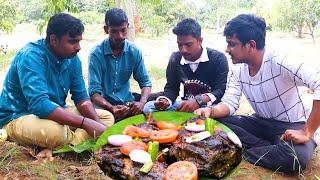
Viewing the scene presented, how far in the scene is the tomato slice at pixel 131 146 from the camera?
237 cm

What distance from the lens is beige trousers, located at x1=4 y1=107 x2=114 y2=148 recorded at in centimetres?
319

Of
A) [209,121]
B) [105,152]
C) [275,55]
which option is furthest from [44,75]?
[275,55]

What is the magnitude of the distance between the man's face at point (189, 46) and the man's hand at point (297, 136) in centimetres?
143

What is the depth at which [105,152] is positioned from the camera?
242 cm

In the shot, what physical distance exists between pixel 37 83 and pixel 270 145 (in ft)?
7.07

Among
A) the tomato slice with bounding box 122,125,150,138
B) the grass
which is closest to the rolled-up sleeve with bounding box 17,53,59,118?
the tomato slice with bounding box 122,125,150,138

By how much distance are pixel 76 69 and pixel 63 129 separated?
0.75 m

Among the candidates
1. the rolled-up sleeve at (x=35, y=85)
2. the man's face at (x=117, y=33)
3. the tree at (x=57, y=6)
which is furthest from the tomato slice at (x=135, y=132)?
the tree at (x=57, y=6)

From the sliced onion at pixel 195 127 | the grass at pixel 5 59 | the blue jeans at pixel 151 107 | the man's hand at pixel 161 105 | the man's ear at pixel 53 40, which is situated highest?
the man's ear at pixel 53 40

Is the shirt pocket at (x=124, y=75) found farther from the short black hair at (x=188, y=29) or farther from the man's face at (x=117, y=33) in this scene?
the short black hair at (x=188, y=29)

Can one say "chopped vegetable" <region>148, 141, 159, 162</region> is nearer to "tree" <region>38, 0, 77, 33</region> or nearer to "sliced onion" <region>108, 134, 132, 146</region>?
"sliced onion" <region>108, 134, 132, 146</region>

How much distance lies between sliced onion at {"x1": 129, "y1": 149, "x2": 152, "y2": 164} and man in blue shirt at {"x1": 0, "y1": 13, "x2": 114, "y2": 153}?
91 centimetres

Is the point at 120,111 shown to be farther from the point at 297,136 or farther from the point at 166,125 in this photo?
the point at 297,136

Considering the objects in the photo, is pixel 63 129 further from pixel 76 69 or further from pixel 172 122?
pixel 172 122
